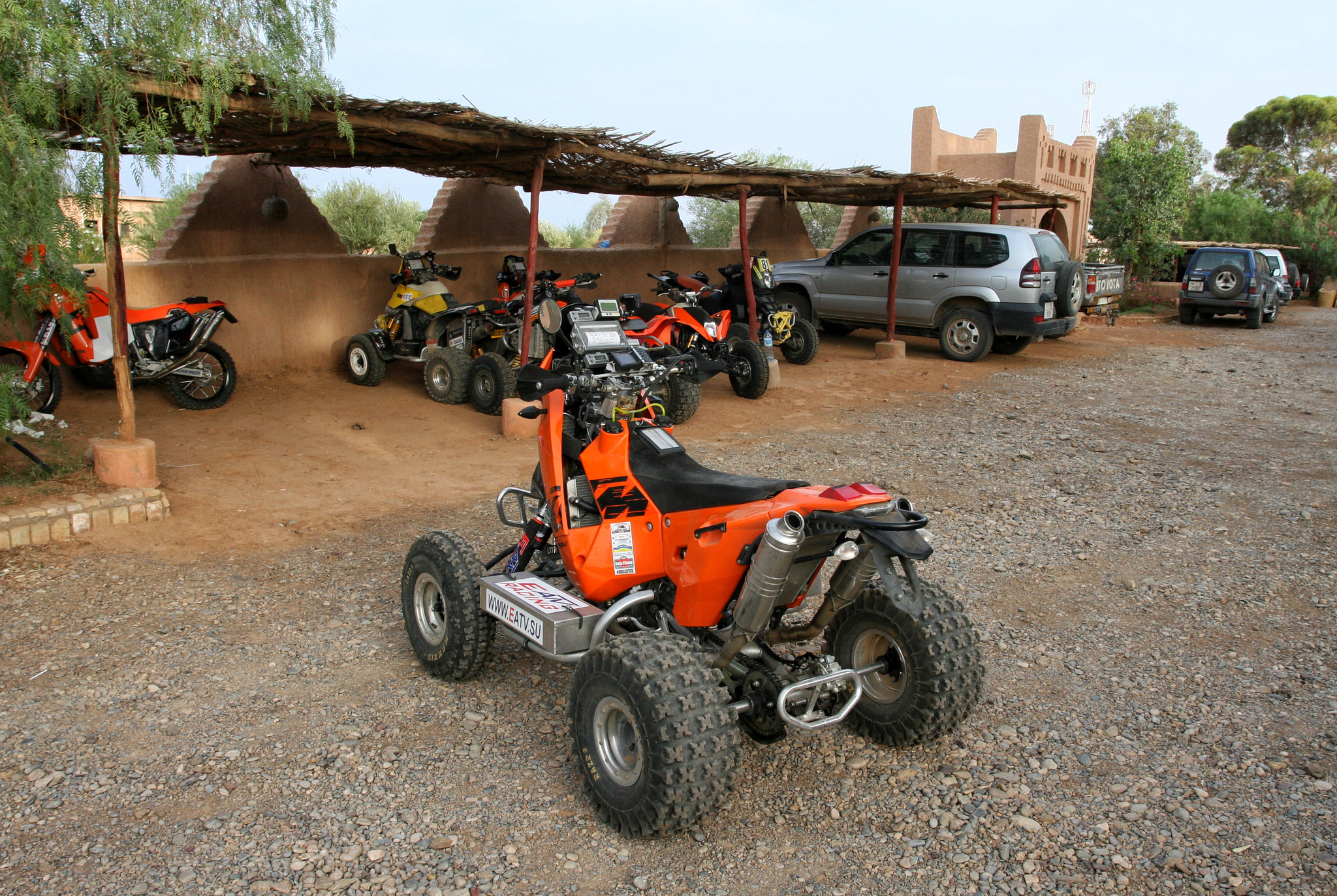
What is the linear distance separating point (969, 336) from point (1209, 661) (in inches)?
361

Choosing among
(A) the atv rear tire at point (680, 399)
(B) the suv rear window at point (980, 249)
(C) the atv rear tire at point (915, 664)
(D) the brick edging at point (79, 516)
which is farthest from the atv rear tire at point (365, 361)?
(C) the atv rear tire at point (915, 664)

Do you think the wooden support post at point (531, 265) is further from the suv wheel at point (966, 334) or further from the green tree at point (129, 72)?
the suv wheel at point (966, 334)

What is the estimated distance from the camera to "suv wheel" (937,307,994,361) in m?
12.5

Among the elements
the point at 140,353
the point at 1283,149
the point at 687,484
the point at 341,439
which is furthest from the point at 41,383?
the point at 1283,149

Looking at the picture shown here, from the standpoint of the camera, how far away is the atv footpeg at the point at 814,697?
109 inches

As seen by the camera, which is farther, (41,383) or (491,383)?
(491,383)

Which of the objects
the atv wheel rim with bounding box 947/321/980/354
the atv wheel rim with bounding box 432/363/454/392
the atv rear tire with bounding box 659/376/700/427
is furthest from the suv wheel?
the atv wheel rim with bounding box 432/363/454/392

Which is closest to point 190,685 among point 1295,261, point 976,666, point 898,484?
point 976,666

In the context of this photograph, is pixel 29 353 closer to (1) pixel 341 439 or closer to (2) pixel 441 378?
(1) pixel 341 439

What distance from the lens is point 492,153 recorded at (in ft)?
27.4

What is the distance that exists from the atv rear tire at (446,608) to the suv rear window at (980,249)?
1010cm

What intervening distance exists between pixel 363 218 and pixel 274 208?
10610 mm

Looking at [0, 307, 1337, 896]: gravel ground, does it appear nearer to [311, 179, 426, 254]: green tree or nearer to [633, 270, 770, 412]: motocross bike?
[633, 270, 770, 412]: motocross bike

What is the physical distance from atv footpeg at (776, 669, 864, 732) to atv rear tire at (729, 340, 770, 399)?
7.02 m
